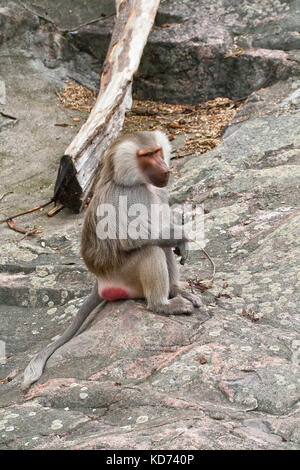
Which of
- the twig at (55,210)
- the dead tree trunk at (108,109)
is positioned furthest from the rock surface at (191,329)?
the dead tree trunk at (108,109)

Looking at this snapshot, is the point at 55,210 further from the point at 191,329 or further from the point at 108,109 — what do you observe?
the point at 191,329

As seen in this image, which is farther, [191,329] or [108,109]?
[108,109]

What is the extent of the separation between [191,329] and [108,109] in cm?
381

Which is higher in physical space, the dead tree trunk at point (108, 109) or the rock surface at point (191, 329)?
the dead tree trunk at point (108, 109)

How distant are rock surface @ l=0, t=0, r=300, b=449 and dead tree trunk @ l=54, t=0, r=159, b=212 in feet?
1.10

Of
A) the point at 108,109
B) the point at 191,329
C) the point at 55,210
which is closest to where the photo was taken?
the point at 191,329

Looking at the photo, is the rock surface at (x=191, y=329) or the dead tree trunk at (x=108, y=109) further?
the dead tree trunk at (x=108, y=109)

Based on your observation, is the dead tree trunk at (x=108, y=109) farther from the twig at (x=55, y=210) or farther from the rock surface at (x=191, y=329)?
the rock surface at (x=191, y=329)

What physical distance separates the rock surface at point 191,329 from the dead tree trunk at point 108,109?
1.10 feet

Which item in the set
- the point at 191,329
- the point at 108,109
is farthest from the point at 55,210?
the point at 191,329

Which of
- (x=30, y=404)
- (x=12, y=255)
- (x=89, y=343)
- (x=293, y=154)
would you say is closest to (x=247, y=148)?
(x=293, y=154)

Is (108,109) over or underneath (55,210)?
over

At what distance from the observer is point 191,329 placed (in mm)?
3834

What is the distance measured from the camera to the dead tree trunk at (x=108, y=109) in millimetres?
6590
